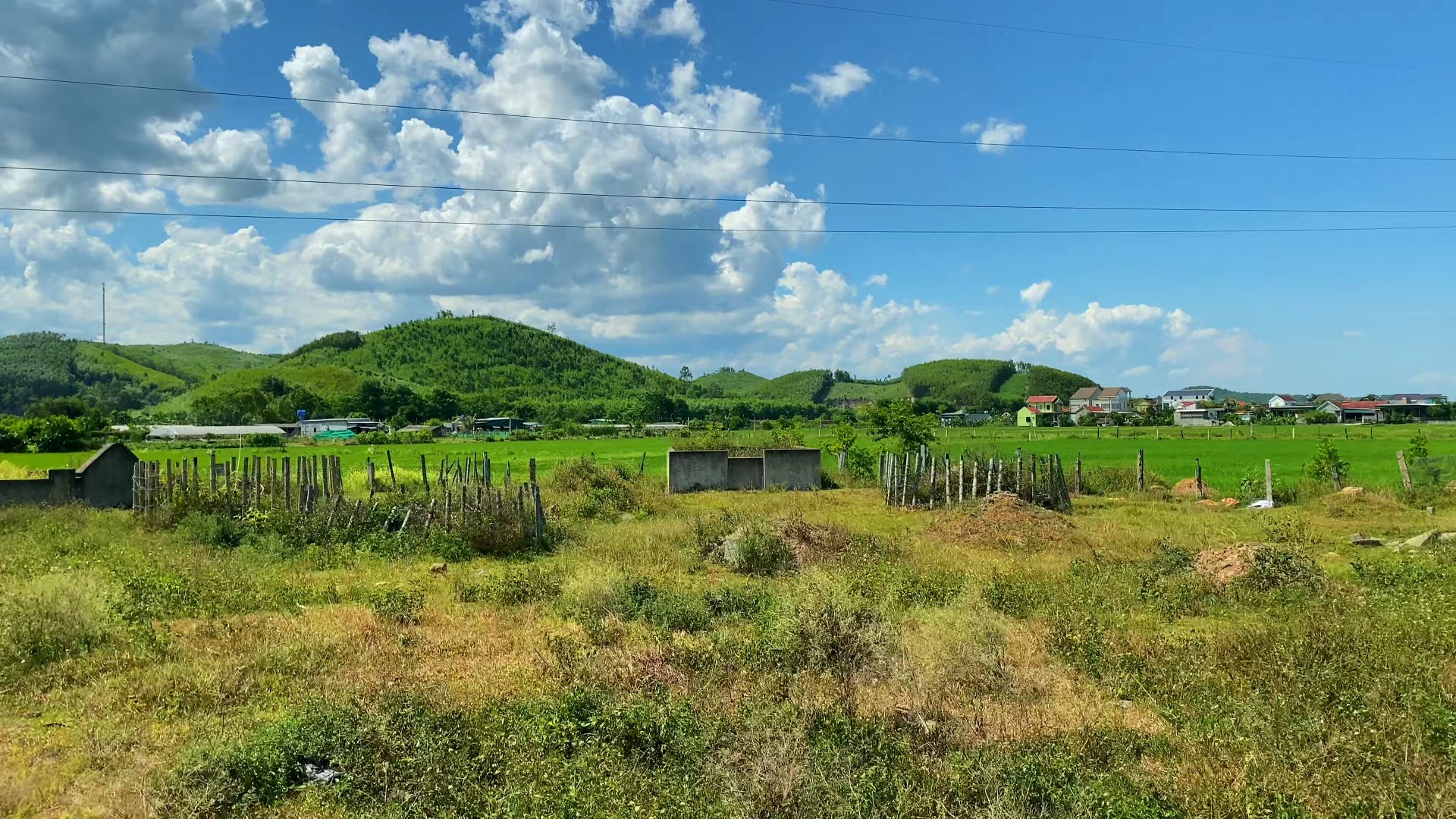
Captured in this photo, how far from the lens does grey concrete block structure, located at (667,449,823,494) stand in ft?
85.9

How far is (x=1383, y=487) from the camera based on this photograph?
22.2 meters

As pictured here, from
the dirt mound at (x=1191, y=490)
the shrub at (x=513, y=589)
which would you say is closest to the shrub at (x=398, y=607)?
the shrub at (x=513, y=589)

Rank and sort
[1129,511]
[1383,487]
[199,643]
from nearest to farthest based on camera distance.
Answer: [199,643]
[1129,511]
[1383,487]

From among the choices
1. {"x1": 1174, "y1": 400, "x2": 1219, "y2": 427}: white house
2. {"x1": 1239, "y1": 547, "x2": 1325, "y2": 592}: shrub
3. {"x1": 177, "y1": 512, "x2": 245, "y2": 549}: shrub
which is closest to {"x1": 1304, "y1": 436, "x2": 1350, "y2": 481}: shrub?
{"x1": 1239, "y1": 547, "x2": 1325, "y2": 592}: shrub

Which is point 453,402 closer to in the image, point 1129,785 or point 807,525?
point 807,525

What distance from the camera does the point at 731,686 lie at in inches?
269

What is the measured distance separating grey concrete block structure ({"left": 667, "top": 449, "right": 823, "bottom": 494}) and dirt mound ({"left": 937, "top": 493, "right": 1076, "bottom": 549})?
9241mm

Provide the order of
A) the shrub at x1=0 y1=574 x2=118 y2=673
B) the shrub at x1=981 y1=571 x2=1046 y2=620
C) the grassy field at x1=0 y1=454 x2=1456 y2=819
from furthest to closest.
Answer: the shrub at x1=981 y1=571 x2=1046 y2=620 < the shrub at x1=0 y1=574 x2=118 y2=673 < the grassy field at x1=0 y1=454 x2=1456 y2=819

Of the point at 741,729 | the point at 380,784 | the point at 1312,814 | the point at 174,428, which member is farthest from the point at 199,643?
the point at 174,428

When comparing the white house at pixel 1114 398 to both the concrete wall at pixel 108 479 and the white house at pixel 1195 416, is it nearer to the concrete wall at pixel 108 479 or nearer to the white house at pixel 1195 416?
the white house at pixel 1195 416

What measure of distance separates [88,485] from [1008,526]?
21116 mm

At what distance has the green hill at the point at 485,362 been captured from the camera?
139375 mm

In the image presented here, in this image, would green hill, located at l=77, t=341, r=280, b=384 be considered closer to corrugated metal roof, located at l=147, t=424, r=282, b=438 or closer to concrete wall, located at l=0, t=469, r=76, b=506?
corrugated metal roof, located at l=147, t=424, r=282, b=438

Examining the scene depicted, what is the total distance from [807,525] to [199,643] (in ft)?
29.8
